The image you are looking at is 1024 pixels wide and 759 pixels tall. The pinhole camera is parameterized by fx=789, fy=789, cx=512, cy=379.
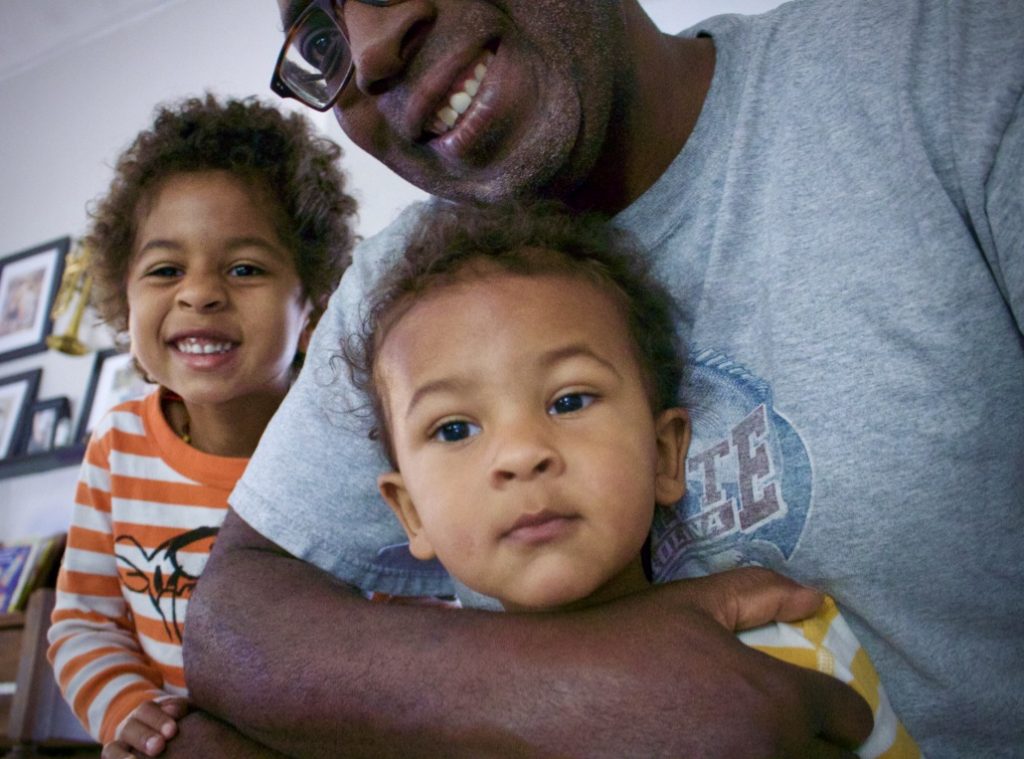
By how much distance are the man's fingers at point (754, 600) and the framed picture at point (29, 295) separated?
4322mm

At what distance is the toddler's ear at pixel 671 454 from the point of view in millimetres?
1027

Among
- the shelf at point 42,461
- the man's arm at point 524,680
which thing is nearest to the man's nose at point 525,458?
the man's arm at point 524,680

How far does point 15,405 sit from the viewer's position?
421 centimetres

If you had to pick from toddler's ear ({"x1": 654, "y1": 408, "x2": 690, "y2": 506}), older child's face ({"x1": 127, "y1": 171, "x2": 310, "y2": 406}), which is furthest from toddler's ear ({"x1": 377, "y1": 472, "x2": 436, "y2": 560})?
older child's face ({"x1": 127, "y1": 171, "x2": 310, "y2": 406})

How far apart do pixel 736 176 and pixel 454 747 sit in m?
0.75

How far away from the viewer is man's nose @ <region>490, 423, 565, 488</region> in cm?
89

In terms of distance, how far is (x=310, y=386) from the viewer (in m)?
1.23

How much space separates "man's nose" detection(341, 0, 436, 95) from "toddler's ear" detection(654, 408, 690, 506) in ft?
2.04

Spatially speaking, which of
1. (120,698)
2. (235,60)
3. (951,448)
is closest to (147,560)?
(120,698)

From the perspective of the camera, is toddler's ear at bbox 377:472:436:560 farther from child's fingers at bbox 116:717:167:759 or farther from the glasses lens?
the glasses lens

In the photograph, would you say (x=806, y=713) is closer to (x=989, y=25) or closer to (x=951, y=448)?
(x=951, y=448)

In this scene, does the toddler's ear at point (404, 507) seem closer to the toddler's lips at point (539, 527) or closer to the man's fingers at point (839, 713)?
the toddler's lips at point (539, 527)

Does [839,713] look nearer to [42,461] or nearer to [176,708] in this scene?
[176,708]

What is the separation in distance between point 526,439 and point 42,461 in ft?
12.5
